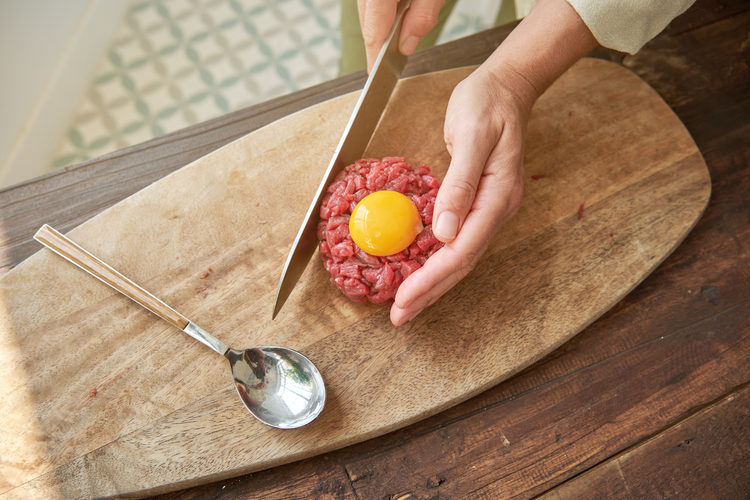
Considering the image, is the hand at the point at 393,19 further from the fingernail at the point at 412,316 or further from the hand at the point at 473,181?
the fingernail at the point at 412,316

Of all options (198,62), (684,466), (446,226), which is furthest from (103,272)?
(198,62)

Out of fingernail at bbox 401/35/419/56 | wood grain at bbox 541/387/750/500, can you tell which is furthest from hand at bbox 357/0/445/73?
wood grain at bbox 541/387/750/500

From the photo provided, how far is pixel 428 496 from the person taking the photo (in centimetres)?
255

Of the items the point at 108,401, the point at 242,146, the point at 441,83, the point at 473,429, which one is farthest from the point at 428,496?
the point at 441,83

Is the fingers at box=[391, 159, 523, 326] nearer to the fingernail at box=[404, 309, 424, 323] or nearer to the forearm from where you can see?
the fingernail at box=[404, 309, 424, 323]

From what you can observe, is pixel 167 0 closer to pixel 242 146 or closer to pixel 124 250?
pixel 242 146

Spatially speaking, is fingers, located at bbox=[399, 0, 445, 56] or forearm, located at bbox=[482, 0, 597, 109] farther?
fingers, located at bbox=[399, 0, 445, 56]

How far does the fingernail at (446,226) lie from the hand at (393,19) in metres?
1.28

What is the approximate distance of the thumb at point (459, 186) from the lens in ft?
7.70

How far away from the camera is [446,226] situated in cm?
234

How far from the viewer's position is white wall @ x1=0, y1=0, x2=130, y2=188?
4.86 m

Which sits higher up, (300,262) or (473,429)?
(300,262)

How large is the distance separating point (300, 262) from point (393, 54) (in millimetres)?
1425

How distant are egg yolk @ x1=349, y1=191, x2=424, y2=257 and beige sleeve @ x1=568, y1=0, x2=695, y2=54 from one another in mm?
1411
